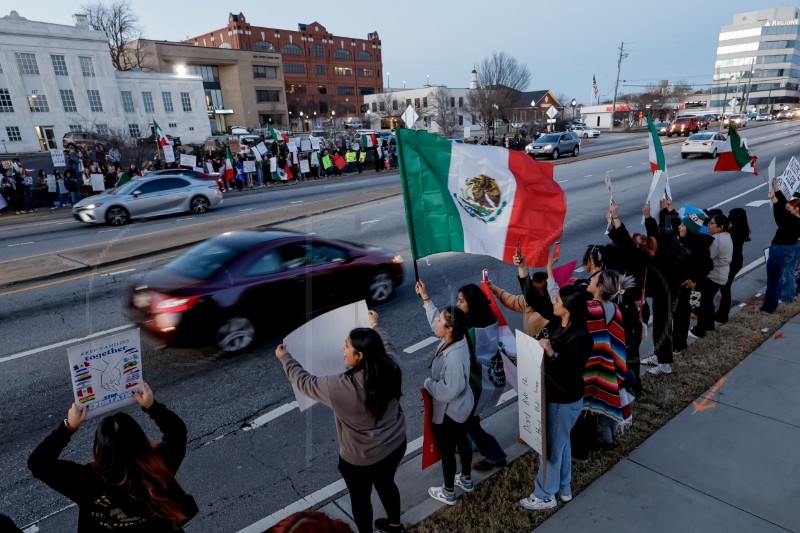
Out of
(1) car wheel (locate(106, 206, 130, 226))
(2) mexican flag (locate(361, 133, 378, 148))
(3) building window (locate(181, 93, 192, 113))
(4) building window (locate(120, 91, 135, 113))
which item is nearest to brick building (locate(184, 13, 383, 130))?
(3) building window (locate(181, 93, 192, 113))

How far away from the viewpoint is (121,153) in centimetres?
2811

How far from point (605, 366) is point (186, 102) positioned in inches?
2760

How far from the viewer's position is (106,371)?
2645mm

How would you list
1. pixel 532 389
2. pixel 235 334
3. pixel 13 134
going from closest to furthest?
pixel 532 389 → pixel 235 334 → pixel 13 134

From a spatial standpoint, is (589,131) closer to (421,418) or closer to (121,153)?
(121,153)

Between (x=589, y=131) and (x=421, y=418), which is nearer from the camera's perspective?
(x=421, y=418)

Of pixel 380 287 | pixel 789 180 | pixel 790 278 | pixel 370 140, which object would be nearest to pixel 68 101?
pixel 370 140

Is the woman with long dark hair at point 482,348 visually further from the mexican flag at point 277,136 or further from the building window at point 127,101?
the building window at point 127,101

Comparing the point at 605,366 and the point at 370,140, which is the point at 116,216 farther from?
the point at 370,140

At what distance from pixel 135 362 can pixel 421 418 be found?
327 cm

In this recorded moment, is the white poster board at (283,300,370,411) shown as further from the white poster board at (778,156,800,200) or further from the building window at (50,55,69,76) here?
the building window at (50,55,69,76)

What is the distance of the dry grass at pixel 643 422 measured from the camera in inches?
146

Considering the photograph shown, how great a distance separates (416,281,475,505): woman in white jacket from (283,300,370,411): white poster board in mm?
579

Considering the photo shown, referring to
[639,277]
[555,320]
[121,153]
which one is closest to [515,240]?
[555,320]
